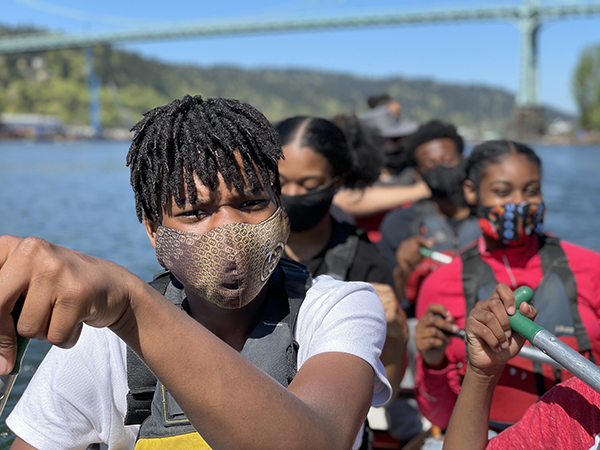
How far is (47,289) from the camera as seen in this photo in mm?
783

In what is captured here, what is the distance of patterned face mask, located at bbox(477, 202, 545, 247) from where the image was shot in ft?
7.71

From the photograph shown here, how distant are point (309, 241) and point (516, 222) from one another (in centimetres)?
84

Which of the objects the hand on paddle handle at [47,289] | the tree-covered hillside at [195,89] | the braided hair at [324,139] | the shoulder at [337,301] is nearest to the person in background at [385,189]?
the braided hair at [324,139]

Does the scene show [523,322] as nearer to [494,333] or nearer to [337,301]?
[494,333]

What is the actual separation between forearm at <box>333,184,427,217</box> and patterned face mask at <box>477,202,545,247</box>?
1.52m

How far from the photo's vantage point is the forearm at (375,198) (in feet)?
13.5

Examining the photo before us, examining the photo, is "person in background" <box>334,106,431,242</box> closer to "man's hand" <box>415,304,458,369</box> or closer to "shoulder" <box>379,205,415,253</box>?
"shoulder" <box>379,205,415,253</box>

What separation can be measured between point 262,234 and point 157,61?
10873cm

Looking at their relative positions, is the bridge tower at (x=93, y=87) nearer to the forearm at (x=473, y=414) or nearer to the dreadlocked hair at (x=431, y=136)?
the dreadlocked hair at (x=431, y=136)

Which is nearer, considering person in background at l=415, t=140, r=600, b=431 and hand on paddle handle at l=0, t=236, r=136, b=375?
hand on paddle handle at l=0, t=236, r=136, b=375

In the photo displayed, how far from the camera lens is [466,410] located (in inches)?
61.9

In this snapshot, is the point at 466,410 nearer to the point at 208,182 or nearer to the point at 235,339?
the point at 235,339

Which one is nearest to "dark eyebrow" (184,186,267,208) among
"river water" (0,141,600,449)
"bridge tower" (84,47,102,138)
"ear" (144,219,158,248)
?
"ear" (144,219,158,248)

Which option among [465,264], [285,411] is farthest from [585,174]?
[285,411]
